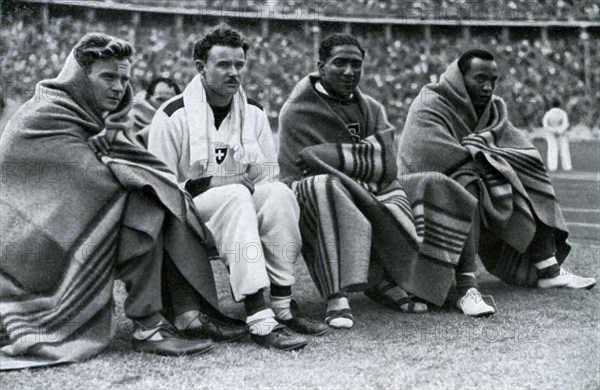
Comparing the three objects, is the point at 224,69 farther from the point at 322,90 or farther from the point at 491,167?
the point at 491,167

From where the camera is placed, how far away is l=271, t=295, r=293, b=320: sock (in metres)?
3.31

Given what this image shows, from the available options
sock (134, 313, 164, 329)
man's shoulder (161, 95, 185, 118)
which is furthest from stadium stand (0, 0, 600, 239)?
sock (134, 313, 164, 329)

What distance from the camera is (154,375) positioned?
2.69 metres

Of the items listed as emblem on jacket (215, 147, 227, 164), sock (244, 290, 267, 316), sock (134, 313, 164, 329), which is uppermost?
emblem on jacket (215, 147, 227, 164)

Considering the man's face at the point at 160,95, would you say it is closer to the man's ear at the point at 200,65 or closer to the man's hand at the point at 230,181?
the man's ear at the point at 200,65

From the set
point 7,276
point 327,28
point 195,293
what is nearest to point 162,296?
point 195,293

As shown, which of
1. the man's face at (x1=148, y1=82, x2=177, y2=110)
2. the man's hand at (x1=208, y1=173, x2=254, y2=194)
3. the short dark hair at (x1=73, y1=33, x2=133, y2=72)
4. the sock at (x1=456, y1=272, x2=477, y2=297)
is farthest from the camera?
the man's face at (x1=148, y1=82, x2=177, y2=110)

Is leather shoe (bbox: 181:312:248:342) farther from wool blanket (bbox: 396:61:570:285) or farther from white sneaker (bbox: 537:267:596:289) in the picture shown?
white sneaker (bbox: 537:267:596:289)

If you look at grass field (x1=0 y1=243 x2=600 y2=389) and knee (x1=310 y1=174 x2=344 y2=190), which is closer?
grass field (x1=0 y1=243 x2=600 y2=389)

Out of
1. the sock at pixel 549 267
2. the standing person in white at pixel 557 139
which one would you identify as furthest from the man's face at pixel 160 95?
the standing person in white at pixel 557 139

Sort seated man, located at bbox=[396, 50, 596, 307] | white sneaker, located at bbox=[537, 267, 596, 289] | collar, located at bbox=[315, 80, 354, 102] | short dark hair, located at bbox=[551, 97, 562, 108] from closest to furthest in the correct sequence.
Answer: collar, located at bbox=[315, 80, 354, 102], seated man, located at bbox=[396, 50, 596, 307], white sneaker, located at bbox=[537, 267, 596, 289], short dark hair, located at bbox=[551, 97, 562, 108]

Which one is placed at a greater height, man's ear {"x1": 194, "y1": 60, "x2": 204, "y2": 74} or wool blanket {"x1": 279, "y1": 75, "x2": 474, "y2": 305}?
man's ear {"x1": 194, "y1": 60, "x2": 204, "y2": 74}

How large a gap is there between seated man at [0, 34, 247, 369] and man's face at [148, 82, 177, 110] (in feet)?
8.33

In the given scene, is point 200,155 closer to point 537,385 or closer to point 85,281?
point 85,281
